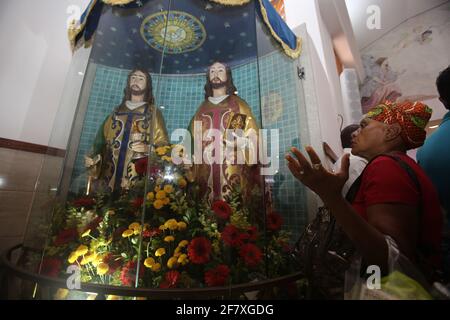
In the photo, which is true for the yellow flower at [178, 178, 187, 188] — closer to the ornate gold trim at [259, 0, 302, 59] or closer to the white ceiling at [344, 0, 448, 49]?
the ornate gold trim at [259, 0, 302, 59]

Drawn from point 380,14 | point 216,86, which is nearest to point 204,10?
point 216,86

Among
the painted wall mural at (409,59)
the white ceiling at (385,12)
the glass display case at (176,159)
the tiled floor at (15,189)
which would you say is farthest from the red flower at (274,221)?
the painted wall mural at (409,59)

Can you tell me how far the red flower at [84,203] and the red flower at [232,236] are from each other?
77cm

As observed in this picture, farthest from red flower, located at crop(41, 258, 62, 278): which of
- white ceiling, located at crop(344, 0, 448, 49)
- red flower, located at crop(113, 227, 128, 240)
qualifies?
white ceiling, located at crop(344, 0, 448, 49)

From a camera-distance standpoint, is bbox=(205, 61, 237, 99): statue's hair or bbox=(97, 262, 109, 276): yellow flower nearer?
bbox=(97, 262, 109, 276): yellow flower

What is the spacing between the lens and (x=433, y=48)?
3760mm

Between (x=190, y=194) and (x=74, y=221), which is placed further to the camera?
(x=190, y=194)

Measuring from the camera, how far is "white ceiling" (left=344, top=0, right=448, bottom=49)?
3.34 meters

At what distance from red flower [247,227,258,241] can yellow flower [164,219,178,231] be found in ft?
1.28

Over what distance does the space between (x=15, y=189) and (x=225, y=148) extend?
1.80m
